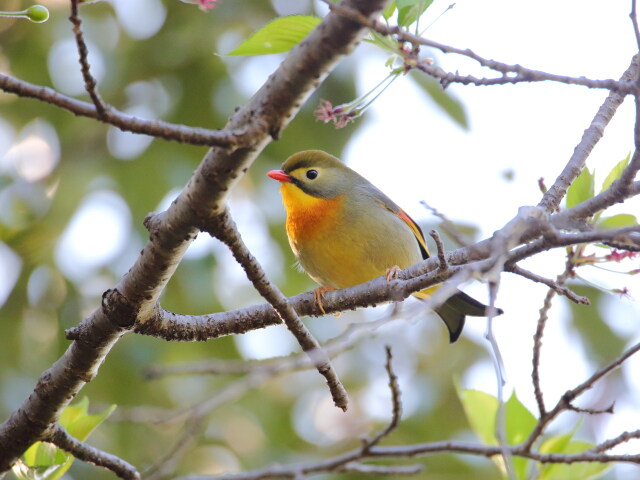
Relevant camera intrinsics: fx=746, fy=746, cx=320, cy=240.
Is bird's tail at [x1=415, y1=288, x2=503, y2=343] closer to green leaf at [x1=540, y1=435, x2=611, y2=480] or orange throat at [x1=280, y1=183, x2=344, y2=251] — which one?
orange throat at [x1=280, y1=183, x2=344, y2=251]

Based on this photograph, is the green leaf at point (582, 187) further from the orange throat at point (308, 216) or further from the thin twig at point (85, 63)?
the thin twig at point (85, 63)

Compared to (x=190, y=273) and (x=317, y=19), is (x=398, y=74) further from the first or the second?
(x=190, y=273)

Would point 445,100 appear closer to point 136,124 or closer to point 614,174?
point 614,174

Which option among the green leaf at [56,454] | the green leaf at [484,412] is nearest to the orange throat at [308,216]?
the green leaf at [484,412]

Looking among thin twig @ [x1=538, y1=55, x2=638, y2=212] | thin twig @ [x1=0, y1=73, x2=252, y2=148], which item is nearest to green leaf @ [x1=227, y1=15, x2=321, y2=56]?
thin twig @ [x1=0, y1=73, x2=252, y2=148]

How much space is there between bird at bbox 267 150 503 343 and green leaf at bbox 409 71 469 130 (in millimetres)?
1229

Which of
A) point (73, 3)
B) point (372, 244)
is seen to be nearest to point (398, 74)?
point (73, 3)

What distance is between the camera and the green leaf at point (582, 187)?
342 cm

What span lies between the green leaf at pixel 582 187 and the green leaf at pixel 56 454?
2274mm

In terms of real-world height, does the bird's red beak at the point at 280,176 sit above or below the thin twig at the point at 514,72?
above

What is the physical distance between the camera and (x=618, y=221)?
3385 mm

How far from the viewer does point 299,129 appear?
6637 millimetres

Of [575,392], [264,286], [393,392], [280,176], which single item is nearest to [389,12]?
[264,286]

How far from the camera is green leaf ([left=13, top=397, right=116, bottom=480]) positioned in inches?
126
